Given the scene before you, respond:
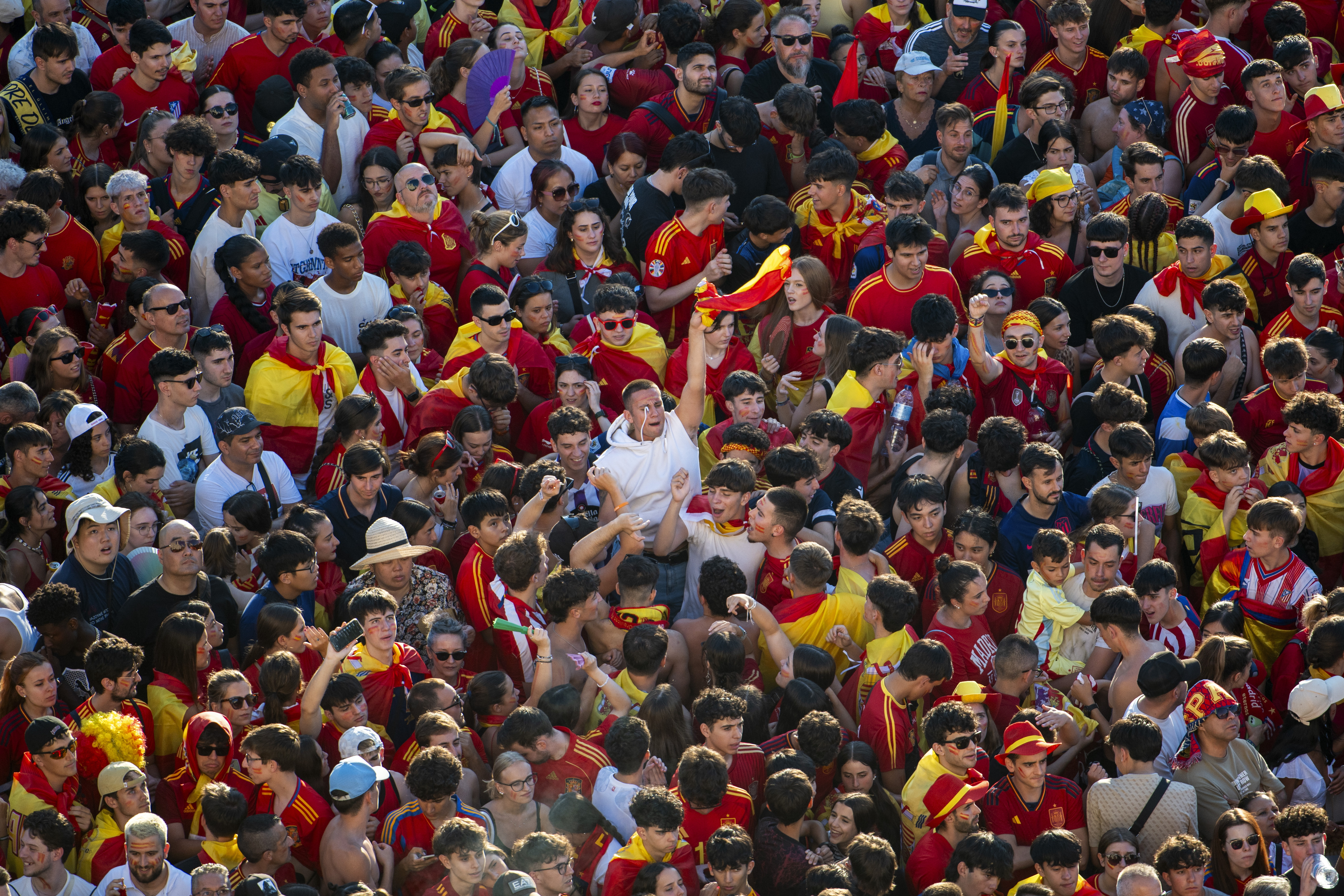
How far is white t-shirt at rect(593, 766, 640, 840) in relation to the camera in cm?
610

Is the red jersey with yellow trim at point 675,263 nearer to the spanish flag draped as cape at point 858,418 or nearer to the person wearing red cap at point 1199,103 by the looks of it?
the spanish flag draped as cape at point 858,418

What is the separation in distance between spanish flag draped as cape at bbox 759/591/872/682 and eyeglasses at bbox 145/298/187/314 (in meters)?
3.45

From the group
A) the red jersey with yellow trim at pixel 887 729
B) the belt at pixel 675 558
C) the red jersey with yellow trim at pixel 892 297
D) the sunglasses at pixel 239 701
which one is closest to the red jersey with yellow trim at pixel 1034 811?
the red jersey with yellow trim at pixel 887 729

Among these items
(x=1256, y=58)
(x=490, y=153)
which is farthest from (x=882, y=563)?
(x=1256, y=58)

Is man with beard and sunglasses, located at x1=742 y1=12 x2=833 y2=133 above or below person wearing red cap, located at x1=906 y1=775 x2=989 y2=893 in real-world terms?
above

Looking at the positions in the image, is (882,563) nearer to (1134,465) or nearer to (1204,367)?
(1134,465)

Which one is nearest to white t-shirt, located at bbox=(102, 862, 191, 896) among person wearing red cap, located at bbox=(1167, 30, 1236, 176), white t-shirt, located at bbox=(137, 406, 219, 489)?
white t-shirt, located at bbox=(137, 406, 219, 489)

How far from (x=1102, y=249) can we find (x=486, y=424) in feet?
11.9

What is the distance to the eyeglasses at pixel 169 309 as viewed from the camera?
7.93 meters

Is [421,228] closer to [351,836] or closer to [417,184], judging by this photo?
[417,184]

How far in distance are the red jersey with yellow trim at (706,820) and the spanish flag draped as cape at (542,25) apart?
596 centimetres

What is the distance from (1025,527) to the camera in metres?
7.48

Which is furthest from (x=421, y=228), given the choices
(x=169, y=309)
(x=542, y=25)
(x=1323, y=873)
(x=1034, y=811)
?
Result: (x=1323, y=873)

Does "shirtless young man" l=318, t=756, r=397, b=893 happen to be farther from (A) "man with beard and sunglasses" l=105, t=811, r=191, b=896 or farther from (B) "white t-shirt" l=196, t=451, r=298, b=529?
(B) "white t-shirt" l=196, t=451, r=298, b=529
